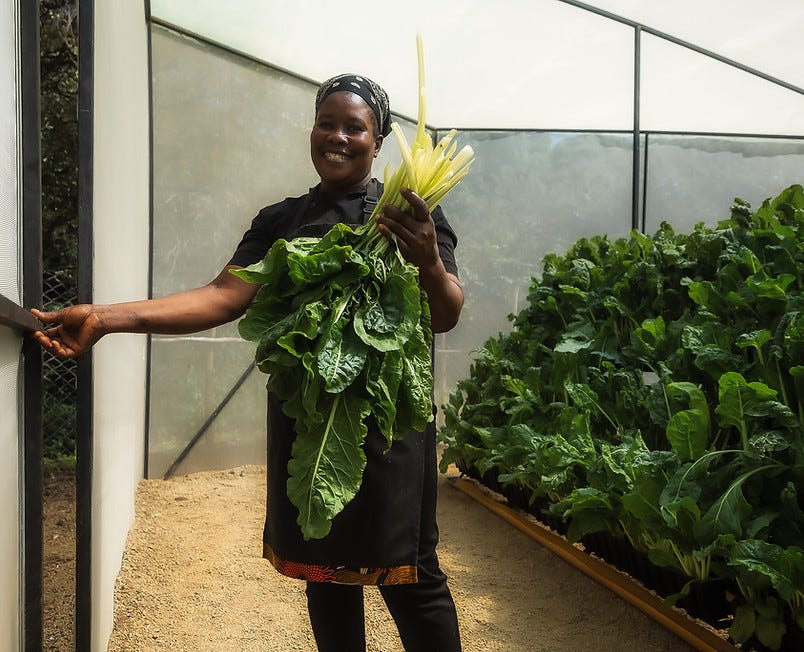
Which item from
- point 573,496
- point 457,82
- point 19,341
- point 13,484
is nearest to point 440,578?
point 13,484

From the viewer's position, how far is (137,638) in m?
2.54

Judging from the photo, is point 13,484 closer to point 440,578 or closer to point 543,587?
point 440,578

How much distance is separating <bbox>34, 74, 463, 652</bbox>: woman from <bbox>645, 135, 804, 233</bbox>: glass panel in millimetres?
4315

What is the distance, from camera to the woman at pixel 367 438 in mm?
1430

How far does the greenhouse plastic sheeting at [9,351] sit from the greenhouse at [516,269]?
12 millimetres

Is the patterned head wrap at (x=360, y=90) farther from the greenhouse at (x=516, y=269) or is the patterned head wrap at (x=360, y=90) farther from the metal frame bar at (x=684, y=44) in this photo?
the metal frame bar at (x=684, y=44)

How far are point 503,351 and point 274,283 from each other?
10.4 feet

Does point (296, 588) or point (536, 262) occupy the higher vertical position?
point (536, 262)

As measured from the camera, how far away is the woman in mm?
1430

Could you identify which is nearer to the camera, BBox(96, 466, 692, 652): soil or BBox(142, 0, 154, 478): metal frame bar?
BBox(96, 466, 692, 652): soil

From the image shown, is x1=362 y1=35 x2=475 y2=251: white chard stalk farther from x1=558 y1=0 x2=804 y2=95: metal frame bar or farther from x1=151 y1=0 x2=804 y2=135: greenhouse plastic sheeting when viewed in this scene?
x1=558 y1=0 x2=804 y2=95: metal frame bar

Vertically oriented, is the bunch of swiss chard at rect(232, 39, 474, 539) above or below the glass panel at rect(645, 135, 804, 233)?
below

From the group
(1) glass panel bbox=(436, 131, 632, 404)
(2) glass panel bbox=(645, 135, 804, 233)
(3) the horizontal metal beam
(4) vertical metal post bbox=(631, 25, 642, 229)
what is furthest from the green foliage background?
(2) glass panel bbox=(645, 135, 804, 233)

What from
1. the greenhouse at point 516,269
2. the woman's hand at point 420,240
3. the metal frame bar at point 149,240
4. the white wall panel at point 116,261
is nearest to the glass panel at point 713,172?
the greenhouse at point 516,269
